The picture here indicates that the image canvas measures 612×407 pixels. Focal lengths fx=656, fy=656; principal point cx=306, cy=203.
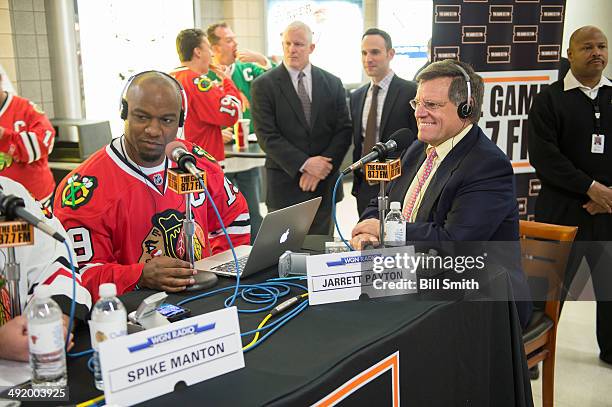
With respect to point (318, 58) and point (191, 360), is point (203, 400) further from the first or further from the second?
point (318, 58)

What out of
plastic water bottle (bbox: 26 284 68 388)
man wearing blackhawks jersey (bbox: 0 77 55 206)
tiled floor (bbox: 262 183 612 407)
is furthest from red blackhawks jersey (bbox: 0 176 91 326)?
tiled floor (bbox: 262 183 612 407)

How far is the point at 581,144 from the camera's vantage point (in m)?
3.39

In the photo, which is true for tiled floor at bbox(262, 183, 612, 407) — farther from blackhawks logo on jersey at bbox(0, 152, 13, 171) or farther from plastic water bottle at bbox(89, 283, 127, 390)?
blackhawks logo on jersey at bbox(0, 152, 13, 171)

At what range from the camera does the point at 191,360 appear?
4.13 ft

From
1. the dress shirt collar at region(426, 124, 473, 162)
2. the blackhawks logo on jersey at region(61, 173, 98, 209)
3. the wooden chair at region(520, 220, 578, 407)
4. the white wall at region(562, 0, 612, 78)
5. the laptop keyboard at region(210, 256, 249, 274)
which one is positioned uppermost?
the white wall at region(562, 0, 612, 78)

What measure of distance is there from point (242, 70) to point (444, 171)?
381 cm

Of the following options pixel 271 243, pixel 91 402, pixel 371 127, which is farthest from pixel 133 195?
pixel 371 127

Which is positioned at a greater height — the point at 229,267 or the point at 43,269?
the point at 43,269

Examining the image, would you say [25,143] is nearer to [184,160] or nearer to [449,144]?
[184,160]

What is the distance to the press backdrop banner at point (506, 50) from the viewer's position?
3.49 metres

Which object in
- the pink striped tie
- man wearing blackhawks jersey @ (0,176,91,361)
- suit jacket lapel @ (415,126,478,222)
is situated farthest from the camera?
the pink striped tie

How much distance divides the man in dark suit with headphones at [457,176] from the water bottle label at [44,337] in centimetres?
111

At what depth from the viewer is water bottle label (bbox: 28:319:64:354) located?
47.5 inches

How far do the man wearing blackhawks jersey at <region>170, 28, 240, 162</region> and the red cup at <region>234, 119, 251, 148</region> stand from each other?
0.33m
